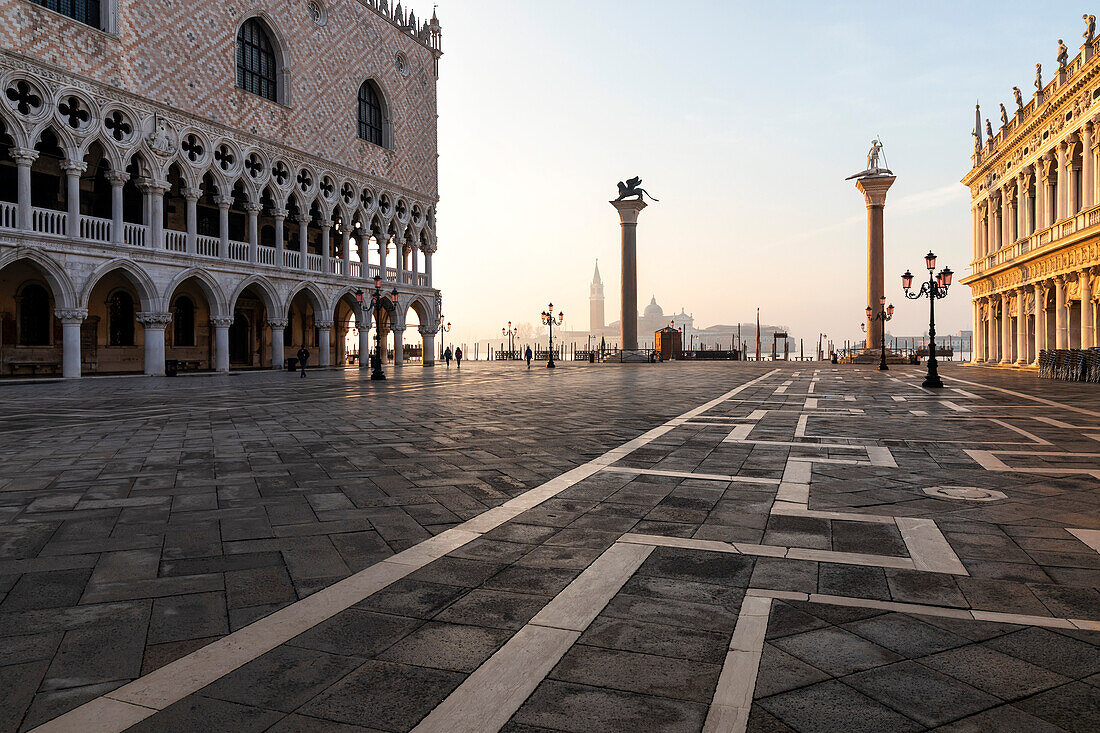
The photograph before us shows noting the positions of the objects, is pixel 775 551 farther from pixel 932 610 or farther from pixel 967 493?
pixel 967 493

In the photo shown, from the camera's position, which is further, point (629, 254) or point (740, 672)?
point (629, 254)

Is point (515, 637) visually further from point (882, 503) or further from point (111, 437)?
point (111, 437)

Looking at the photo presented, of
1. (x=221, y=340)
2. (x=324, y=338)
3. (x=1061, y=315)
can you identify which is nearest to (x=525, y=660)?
(x=221, y=340)

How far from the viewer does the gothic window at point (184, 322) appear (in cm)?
3284

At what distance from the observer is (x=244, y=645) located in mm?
2666

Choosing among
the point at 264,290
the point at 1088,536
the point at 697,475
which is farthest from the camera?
the point at 264,290

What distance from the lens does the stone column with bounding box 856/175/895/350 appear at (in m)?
43.2

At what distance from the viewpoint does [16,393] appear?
17.6 meters

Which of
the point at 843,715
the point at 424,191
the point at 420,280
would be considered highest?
the point at 424,191

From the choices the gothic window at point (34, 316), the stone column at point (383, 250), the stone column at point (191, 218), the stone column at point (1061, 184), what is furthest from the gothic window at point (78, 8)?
the stone column at point (1061, 184)

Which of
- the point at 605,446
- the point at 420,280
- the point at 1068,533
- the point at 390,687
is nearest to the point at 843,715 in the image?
the point at 390,687

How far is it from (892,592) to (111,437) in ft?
31.0

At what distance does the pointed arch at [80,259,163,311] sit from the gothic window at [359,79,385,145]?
1766 centimetres

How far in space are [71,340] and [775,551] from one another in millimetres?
28715
